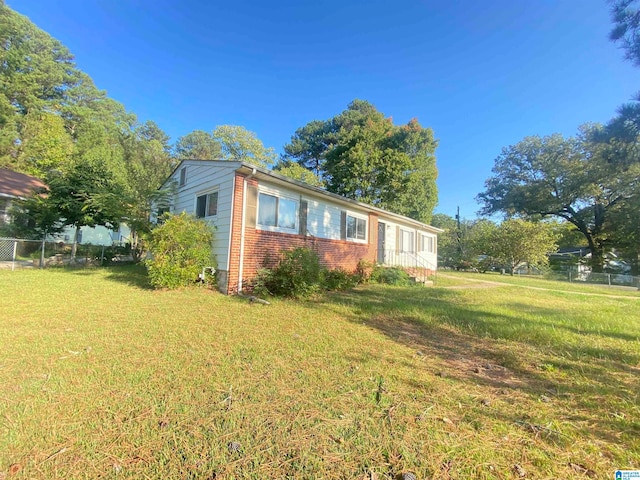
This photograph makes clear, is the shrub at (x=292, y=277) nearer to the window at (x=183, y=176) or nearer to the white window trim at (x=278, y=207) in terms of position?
the white window trim at (x=278, y=207)

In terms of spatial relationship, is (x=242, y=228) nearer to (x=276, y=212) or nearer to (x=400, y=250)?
(x=276, y=212)

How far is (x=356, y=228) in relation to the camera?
12.2m

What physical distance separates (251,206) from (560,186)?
29.2 meters

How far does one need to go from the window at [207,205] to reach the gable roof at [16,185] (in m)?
11.0

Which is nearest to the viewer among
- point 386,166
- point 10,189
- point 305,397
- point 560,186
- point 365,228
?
point 305,397

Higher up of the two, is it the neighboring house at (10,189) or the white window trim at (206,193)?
the neighboring house at (10,189)

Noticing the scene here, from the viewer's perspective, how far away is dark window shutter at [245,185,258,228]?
7.90 meters

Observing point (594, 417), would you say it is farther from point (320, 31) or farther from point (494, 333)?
point (320, 31)

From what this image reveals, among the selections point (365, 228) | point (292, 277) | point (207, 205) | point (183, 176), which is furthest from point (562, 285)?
point (183, 176)

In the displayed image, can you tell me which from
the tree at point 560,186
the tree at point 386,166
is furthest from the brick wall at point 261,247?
the tree at point 560,186

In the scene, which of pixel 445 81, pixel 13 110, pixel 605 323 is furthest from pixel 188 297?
pixel 13 110

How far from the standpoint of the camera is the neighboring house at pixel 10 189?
14.1 m

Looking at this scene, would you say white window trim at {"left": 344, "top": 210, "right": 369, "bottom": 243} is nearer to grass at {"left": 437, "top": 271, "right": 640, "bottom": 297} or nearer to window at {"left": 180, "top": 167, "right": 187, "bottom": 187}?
grass at {"left": 437, "top": 271, "right": 640, "bottom": 297}

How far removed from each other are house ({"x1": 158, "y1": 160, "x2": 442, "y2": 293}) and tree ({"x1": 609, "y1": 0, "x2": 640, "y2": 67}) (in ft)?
23.9
